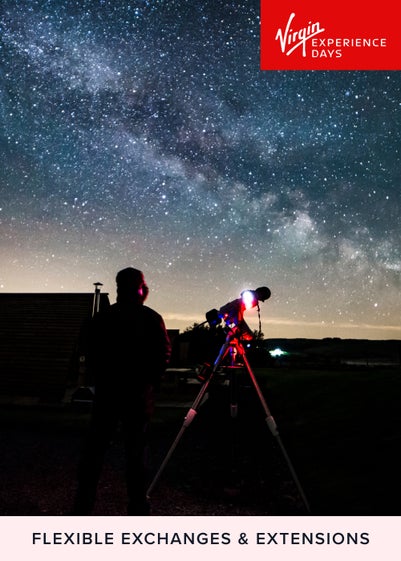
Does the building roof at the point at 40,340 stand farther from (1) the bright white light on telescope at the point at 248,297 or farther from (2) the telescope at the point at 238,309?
(1) the bright white light on telescope at the point at 248,297

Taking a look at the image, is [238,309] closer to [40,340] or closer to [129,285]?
[129,285]

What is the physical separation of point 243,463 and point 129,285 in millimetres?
3974

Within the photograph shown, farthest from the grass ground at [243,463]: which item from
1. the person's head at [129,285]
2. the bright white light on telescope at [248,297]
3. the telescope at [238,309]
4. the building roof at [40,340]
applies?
the building roof at [40,340]

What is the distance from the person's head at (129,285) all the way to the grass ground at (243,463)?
175 cm

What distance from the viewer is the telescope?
3914 mm

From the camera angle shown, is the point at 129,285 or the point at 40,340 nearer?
the point at 129,285

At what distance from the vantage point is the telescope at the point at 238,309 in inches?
154

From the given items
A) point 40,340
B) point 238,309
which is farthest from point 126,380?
point 40,340

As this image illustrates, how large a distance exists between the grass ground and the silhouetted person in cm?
101

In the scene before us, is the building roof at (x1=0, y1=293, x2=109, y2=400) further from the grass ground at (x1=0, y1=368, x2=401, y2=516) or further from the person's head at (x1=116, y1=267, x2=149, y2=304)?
the person's head at (x1=116, y1=267, x2=149, y2=304)

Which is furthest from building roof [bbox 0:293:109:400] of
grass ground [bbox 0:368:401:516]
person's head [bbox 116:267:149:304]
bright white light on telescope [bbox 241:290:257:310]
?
person's head [bbox 116:267:149:304]

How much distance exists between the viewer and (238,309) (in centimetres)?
397
